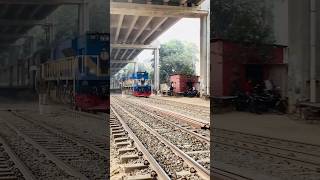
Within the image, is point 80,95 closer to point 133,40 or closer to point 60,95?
point 60,95

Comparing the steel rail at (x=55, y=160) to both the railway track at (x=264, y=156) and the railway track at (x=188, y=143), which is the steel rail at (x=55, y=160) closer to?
the railway track at (x=188, y=143)

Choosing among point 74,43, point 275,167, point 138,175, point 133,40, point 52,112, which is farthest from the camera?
point 133,40

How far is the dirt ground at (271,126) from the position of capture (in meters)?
1.80

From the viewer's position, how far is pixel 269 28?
1.83m

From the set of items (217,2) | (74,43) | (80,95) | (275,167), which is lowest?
(275,167)

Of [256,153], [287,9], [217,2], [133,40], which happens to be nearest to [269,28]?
[287,9]

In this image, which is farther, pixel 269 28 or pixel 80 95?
pixel 80 95

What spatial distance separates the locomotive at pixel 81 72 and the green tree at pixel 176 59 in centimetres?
91

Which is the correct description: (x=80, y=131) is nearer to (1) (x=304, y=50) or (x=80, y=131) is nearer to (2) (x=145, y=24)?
(2) (x=145, y=24)

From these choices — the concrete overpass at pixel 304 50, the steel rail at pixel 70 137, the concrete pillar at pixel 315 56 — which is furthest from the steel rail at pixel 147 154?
the concrete pillar at pixel 315 56

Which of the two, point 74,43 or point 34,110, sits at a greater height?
point 74,43

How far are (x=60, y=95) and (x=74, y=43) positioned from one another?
425mm

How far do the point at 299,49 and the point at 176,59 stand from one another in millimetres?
1850

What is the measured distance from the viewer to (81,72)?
8.00 ft
